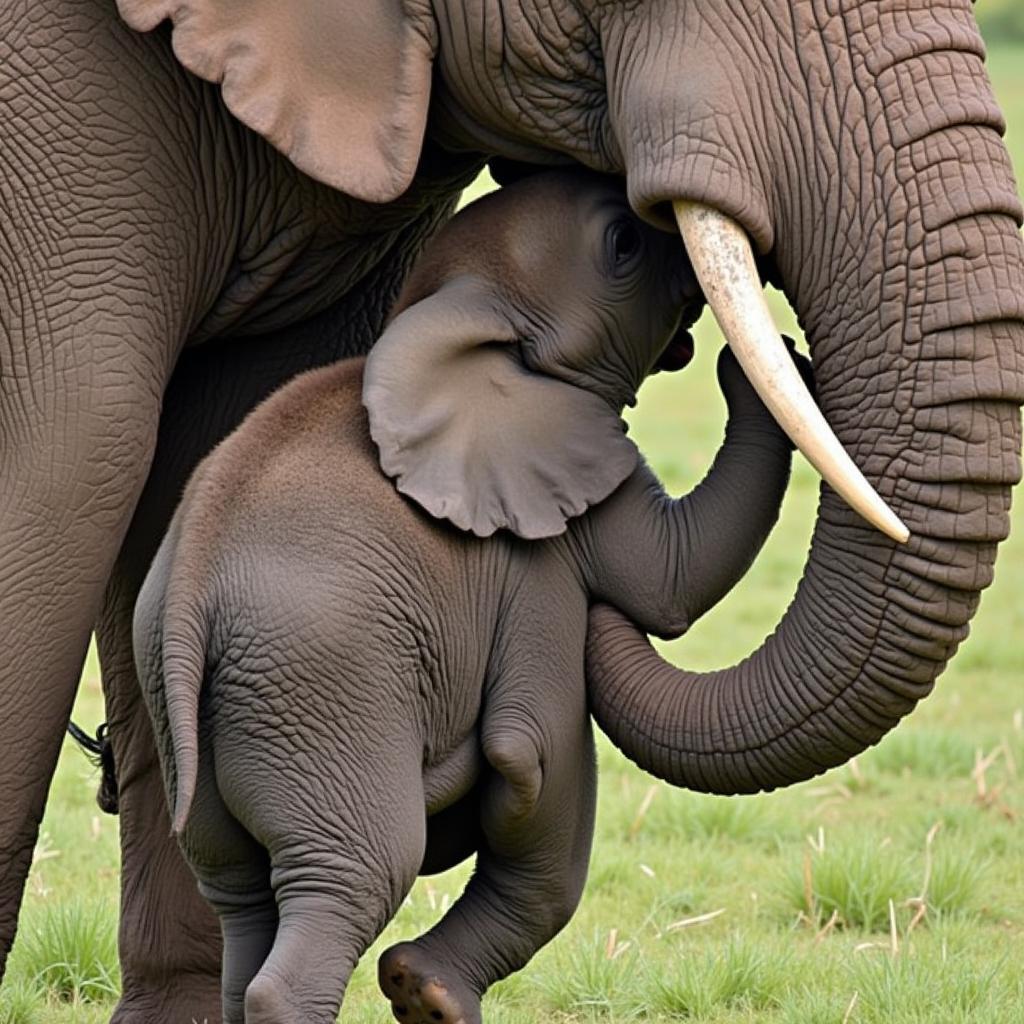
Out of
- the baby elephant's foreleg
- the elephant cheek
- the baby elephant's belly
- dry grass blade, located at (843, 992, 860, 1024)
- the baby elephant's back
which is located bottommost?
dry grass blade, located at (843, 992, 860, 1024)

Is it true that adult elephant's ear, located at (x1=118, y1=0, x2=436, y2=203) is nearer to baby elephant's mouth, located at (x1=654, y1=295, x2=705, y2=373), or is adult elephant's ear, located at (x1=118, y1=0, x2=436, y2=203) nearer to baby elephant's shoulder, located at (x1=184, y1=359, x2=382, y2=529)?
A: baby elephant's shoulder, located at (x1=184, y1=359, x2=382, y2=529)

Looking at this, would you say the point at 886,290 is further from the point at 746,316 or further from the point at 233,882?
the point at 233,882

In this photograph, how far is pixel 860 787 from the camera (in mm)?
7070

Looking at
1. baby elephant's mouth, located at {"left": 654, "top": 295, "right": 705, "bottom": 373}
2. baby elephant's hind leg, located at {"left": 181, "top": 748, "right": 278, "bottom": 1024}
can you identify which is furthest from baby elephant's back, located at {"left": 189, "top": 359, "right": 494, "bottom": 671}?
baby elephant's mouth, located at {"left": 654, "top": 295, "right": 705, "bottom": 373}

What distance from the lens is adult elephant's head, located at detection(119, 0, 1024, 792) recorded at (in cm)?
371

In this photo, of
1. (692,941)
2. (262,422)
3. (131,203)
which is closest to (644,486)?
(262,422)

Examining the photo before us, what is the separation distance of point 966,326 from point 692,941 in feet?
7.14

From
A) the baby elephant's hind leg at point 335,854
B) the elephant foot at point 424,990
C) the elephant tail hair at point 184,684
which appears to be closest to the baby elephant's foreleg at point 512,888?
the elephant foot at point 424,990

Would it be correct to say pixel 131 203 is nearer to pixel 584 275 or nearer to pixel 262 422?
pixel 262 422

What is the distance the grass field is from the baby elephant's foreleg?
0.70 metres

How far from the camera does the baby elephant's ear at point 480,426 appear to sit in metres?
3.97

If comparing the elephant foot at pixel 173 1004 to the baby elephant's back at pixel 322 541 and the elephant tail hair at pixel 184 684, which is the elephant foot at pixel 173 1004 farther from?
the baby elephant's back at pixel 322 541

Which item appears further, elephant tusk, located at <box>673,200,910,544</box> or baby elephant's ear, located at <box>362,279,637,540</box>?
baby elephant's ear, located at <box>362,279,637,540</box>

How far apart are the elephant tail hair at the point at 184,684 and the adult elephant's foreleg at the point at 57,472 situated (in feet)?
1.05
